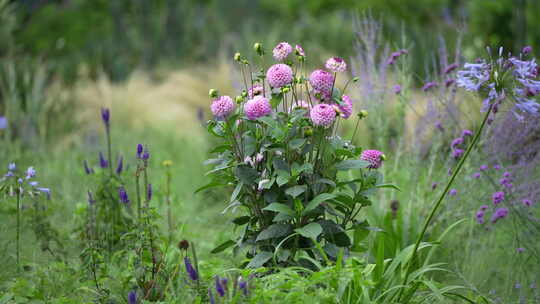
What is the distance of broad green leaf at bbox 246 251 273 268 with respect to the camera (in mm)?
2020

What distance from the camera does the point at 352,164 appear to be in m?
1.96

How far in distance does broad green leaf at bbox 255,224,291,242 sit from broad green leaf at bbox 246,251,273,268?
0.06m

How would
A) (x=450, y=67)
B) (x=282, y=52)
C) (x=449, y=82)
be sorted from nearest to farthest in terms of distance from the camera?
1. (x=282, y=52)
2. (x=450, y=67)
3. (x=449, y=82)

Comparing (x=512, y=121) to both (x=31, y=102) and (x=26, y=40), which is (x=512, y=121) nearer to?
(x=31, y=102)

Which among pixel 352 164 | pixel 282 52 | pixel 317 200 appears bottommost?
pixel 317 200

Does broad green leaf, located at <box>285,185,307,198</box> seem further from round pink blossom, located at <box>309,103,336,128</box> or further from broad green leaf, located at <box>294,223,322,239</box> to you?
round pink blossom, located at <box>309,103,336,128</box>

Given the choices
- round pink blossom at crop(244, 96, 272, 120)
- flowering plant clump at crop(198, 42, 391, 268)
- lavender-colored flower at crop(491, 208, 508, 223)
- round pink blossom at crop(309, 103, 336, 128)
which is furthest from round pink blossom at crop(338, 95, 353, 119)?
lavender-colored flower at crop(491, 208, 508, 223)

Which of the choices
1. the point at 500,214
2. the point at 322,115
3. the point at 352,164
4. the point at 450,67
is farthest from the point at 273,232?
the point at 450,67

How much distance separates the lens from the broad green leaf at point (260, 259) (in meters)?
2.02

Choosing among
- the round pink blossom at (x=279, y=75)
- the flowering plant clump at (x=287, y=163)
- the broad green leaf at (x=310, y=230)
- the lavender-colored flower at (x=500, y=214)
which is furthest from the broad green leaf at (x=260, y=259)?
the lavender-colored flower at (x=500, y=214)

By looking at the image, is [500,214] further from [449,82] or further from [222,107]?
[222,107]

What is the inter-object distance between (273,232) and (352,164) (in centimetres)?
38

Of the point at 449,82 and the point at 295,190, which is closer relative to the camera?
the point at 295,190

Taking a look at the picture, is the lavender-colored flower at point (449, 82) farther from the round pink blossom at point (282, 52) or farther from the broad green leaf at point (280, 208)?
the broad green leaf at point (280, 208)
